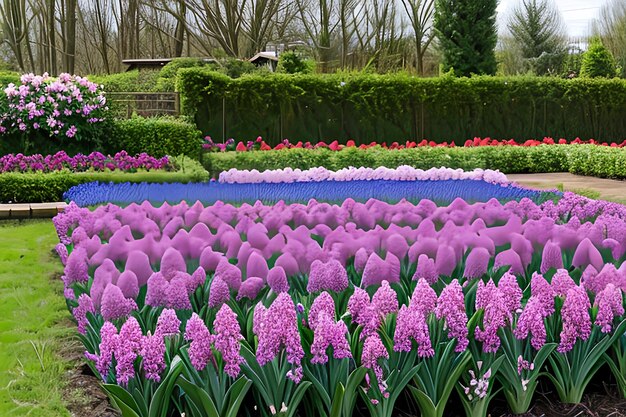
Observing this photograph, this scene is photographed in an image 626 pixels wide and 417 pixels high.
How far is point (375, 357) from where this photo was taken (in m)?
2.46

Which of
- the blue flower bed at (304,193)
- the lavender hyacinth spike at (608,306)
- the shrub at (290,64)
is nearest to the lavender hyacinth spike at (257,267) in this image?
the lavender hyacinth spike at (608,306)

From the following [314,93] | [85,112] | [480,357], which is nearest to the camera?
[480,357]

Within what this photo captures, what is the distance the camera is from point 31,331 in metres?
4.02

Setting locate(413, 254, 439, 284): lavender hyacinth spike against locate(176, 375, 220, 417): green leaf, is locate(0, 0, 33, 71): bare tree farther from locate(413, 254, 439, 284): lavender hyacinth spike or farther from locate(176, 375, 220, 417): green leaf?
locate(176, 375, 220, 417): green leaf

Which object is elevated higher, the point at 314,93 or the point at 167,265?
the point at 314,93

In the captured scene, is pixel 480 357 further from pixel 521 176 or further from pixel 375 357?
pixel 521 176

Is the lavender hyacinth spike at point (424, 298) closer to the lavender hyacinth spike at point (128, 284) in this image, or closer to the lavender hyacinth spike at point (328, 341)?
the lavender hyacinth spike at point (328, 341)

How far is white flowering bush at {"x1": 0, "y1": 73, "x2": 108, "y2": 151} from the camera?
1168 cm

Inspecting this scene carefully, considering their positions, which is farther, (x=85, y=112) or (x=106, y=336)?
(x=85, y=112)

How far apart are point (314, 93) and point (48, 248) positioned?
33.9ft

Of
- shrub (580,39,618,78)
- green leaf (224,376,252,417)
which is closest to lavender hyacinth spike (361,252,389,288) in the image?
green leaf (224,376,252,417)

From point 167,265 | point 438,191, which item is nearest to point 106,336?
point 167,265

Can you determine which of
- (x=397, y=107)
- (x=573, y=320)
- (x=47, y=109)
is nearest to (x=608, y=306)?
(x=573, y=320)

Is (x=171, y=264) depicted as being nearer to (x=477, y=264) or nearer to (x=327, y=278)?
(x=327, y=278)
